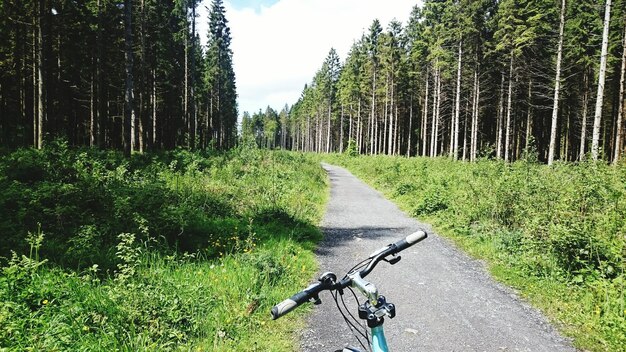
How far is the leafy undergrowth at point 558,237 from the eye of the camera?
4.95 m

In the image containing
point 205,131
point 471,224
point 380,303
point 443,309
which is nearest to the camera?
point 380,303

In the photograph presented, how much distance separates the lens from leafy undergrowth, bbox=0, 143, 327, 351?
3.89 m

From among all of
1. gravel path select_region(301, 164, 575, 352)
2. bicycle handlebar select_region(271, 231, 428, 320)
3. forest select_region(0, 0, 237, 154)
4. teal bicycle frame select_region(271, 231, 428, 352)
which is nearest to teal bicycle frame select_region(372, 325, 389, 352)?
teal bicycle frame select_region(271, 231, 428, 352)

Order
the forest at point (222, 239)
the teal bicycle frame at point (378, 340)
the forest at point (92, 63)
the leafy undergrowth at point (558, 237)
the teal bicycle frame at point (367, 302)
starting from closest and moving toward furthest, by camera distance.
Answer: the teal bicycle frame at point (367, 302), the teal bicycle frame at point (378, 340), the forest at point (222, 239), the leafy undergrowth at point (558, 237), the forest at point (92, 63)

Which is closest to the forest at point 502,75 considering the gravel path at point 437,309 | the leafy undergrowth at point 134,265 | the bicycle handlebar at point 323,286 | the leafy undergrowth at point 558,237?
the leafy undergrowth at point 558,237

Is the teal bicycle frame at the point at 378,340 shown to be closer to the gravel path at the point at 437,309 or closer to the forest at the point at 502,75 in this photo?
the gravel path at the point at 437,309

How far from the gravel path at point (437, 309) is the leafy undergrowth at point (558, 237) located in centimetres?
43

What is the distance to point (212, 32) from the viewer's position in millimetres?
42531

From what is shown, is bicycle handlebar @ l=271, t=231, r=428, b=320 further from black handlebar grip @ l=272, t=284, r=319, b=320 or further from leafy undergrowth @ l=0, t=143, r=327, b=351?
leafy undergrowth @ l=0, t=143, r=327, b=351

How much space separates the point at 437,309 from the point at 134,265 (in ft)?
15.2

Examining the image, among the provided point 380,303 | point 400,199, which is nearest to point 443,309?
point 380,303

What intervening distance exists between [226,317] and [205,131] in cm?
5290

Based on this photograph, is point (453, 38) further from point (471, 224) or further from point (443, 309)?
point (443, 309)

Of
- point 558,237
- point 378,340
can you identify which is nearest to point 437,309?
point 558,237
